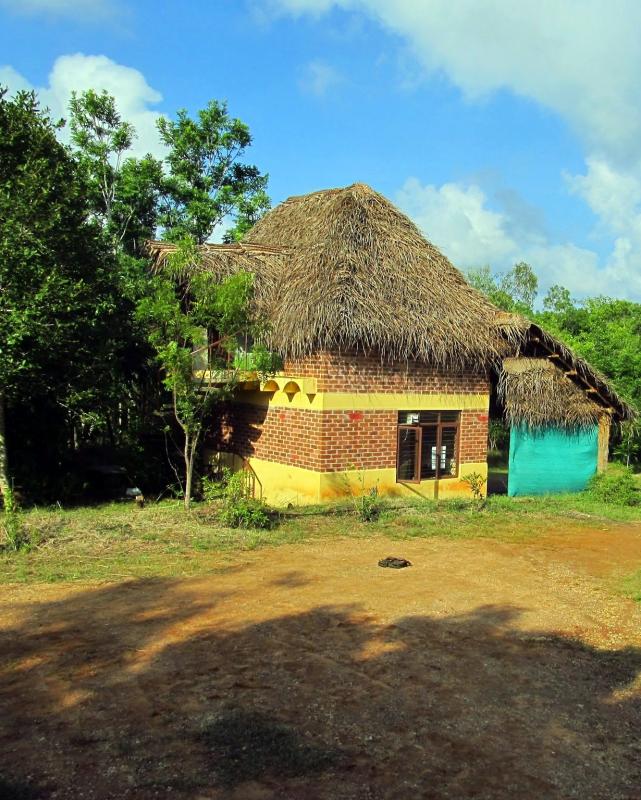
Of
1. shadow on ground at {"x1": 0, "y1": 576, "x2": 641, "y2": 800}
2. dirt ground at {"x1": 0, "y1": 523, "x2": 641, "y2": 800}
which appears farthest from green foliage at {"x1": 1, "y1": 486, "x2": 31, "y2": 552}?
shadow on ground at {"x1": 0, "y1": 576, "x2": 641, "y2": 800}

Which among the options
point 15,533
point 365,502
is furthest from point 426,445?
point 15,533

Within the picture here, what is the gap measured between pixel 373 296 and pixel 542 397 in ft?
16.8

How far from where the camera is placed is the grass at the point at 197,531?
934 cm

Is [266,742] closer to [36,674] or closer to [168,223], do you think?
[36,674]

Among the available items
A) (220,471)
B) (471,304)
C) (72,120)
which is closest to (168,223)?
(72,120)

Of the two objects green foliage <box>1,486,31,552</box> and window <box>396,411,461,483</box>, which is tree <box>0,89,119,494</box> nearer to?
green foliage <box>1,486,31,552</box>

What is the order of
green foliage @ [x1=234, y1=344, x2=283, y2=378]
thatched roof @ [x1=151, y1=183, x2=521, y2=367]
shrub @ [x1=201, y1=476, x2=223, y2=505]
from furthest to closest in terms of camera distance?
thatched roof @ [x1=151, y1=183, x2=521, y2=367] < green foliage @ [x1=234, y1=344, x2=283, y2=378] < shrub @ [x1=201, y1=476, x2=223, y2=505]

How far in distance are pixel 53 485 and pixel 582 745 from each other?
11256 mm

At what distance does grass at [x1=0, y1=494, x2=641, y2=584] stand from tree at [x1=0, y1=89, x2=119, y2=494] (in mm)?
2244

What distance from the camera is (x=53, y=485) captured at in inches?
543

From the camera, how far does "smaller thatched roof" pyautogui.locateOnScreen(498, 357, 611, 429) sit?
16.2 metres

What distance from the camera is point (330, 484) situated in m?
13.6

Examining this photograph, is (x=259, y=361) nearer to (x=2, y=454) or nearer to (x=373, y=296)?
(x=373, y=296)

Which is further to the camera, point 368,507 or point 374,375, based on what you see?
point 374,375
